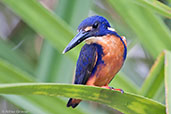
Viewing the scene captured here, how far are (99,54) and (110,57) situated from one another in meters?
0.04

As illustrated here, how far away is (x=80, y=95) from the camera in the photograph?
25.7 inches

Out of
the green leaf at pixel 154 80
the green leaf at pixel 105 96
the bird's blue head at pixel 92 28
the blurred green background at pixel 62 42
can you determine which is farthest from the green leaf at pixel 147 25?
the green leaf at pixel 105 96

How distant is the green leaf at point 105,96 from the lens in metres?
0.61

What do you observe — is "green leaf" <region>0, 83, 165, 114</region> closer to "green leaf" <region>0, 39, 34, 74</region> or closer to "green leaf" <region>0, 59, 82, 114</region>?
"green leaf" <region>0, 59, 82, 114</region>

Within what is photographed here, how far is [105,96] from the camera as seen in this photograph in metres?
0.72

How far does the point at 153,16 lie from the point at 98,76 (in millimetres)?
507

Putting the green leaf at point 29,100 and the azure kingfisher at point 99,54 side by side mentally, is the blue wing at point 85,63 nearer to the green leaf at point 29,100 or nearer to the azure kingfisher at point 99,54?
the azure kingfisher at point 99,54

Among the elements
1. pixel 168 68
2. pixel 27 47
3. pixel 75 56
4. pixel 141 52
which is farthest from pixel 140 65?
pixel 168 68

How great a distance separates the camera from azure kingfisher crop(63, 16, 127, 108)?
2.85 feet

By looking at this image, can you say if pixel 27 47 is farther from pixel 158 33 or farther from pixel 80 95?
pixel 80 95

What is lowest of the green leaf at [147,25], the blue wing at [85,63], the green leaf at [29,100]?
the green leaf at [29,100]

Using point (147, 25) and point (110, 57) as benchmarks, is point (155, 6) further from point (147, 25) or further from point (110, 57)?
point (147, 25)

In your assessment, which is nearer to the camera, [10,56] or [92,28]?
[92,28]

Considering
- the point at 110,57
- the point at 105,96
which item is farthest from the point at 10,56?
the point at 105,96
